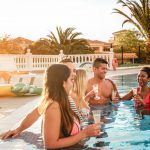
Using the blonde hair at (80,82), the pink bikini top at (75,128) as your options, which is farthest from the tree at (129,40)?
the pink bikini top at (75,128)

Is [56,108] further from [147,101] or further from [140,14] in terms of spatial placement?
[140,14]

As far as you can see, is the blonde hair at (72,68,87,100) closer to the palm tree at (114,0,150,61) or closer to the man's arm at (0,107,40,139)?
the man's arm at (0,107,40,139)

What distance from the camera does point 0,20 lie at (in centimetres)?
3519

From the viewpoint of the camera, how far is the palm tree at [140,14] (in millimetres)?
33781

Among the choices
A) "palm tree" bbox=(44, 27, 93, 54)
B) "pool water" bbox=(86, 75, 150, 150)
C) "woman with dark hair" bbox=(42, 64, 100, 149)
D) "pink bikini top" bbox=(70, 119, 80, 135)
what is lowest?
"pool water" bbox=(86, 75, 150, 150)

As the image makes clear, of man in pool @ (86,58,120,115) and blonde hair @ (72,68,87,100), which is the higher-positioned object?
blonde hair @ (72,68,87,100)

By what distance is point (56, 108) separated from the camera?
3395 mm

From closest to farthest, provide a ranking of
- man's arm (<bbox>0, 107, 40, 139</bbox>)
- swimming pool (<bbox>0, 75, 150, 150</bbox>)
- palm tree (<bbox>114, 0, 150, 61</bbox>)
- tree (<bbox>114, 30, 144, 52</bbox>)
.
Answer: man's arm (<bbox>0, 107, 40, 139</bbox>)
swimming pool (<bbox>0, 75, 150, 150</bbox>)
palm tree (<bbox>114, 0, 150, 61</bbox>)
tree (<bbox>114, 30, 144, 52</bbox>)

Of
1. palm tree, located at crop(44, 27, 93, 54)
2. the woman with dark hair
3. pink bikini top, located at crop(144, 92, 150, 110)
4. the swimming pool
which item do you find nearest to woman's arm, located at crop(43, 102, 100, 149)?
the woman with dark hair

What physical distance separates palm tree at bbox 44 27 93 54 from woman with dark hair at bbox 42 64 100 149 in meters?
34.4

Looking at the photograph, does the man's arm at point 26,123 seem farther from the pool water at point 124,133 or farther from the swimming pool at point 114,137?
the pool water at point 124,133

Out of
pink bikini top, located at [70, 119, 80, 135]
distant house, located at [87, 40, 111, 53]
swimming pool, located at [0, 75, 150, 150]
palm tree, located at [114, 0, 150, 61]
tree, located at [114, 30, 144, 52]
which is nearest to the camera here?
pink bikini top, located at [70, 119, 80, 135]

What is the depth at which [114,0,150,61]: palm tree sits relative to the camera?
33.8 meters

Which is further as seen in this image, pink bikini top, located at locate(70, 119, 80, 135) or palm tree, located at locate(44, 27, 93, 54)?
palm tree, located at locate(44, 27, 93, 54)
